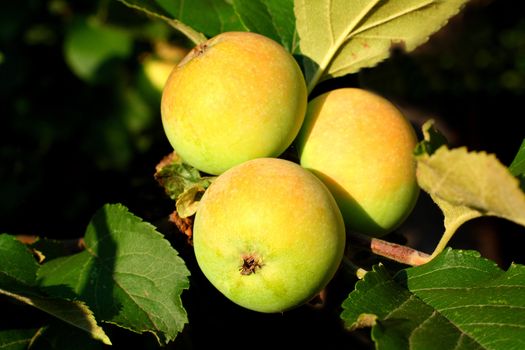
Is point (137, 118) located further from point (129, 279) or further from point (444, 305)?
point (444, 305)

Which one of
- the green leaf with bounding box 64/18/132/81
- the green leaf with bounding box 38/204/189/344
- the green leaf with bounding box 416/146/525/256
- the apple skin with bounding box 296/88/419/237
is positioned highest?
the green leaf with bounding box 416/146/525/256

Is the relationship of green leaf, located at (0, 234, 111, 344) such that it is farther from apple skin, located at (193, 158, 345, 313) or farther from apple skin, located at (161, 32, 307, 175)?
apple skin, located at (161, 32, 307, 175)

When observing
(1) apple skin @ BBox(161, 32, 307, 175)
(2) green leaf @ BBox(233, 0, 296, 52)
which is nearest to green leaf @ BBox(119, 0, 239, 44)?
(2) green leaf @ BBox(233, 0, 296, 52)

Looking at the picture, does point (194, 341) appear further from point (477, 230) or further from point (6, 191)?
point (477, 230)

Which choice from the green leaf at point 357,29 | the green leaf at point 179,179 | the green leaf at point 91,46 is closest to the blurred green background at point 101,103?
the green leaf at point 91,46

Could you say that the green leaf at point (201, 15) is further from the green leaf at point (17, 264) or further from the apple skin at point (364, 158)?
the green leaf at point (17, 264)

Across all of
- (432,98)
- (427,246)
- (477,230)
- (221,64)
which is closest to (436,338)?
(221,64)
